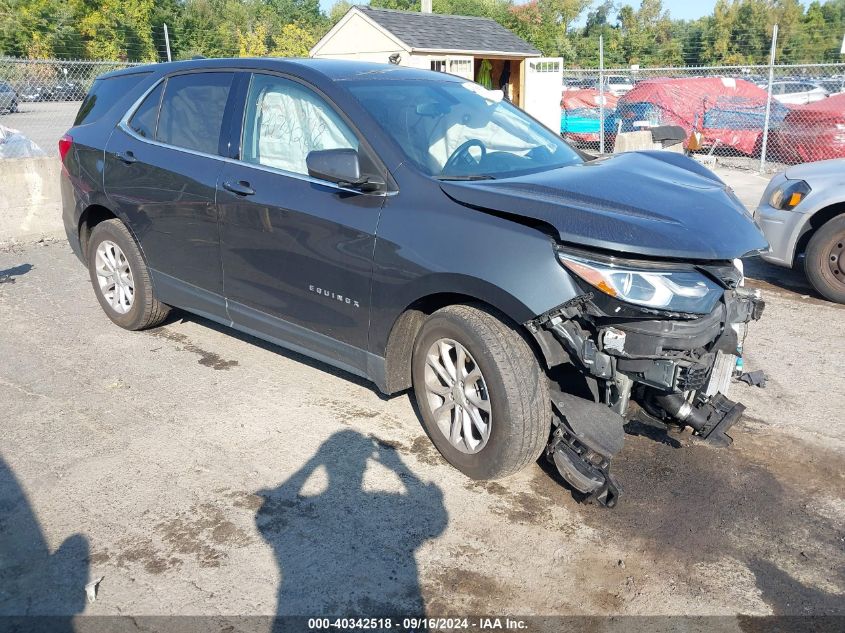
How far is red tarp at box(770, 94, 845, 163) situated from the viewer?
14.4 metres

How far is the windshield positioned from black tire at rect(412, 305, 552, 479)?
2.61ft

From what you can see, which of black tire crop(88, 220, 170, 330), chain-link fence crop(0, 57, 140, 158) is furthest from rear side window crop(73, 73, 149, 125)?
chain-link fence crop(0, 57, 140, 158)

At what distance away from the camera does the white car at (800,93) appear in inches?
853

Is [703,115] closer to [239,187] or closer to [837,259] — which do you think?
[837,259]

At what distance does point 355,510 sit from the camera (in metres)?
3.43

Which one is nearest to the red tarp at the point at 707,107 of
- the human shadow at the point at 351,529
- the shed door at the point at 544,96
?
the shed door at the point at 544,96

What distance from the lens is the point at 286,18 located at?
6662 cm

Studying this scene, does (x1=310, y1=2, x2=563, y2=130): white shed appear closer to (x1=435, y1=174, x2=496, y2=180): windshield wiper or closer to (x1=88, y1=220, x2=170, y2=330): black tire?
(x1=88, y1=220, x2=170, y2=330): black tire

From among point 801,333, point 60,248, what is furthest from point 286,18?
point 801,333

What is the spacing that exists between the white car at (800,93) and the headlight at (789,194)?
1717cm

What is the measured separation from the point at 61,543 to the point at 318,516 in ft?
3.54

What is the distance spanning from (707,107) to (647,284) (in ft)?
55.6

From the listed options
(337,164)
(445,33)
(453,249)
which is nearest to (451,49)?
(445,33)

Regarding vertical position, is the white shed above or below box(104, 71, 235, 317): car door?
above
